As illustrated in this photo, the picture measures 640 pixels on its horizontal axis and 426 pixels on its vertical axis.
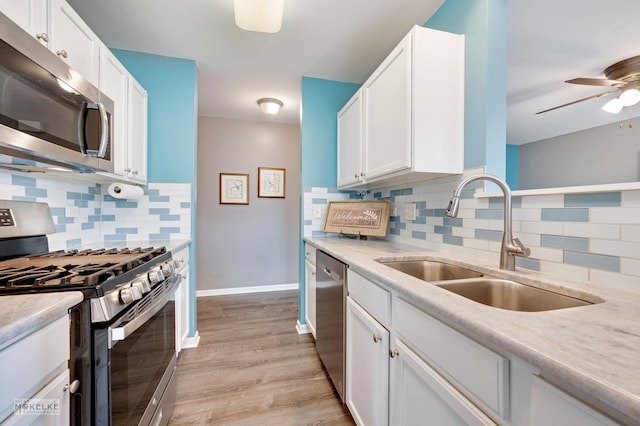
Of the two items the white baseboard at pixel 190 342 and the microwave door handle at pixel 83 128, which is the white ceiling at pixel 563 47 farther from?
the white baseboard at pixel 190 342

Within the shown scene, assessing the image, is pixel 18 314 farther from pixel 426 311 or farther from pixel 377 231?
pixel 377 231

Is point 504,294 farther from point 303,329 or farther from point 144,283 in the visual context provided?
point 303,329

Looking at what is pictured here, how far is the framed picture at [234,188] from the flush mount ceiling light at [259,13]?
2.16 meters

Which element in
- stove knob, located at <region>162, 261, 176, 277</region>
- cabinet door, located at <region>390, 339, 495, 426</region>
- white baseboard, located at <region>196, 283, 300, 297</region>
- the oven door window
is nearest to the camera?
cabinet door, located at <region>390, 339, 495, 426</region>

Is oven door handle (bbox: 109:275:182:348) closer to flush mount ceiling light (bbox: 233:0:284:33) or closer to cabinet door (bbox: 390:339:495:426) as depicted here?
cabinet door (bbox: 390:339:495:426)

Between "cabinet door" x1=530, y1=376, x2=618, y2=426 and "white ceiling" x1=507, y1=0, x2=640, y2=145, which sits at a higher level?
"white ceiling" x1=507, y1=0, x2=640, y2=145

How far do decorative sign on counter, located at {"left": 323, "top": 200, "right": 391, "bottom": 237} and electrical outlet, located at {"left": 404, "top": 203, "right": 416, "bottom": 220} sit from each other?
139 mm

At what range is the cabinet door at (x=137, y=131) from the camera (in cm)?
182

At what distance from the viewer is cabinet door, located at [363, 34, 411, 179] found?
1417 millimetres

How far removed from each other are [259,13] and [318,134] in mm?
1163

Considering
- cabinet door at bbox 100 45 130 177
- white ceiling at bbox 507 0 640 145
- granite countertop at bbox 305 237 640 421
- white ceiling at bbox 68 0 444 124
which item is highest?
white ceiling at bbox 507 0 640 145

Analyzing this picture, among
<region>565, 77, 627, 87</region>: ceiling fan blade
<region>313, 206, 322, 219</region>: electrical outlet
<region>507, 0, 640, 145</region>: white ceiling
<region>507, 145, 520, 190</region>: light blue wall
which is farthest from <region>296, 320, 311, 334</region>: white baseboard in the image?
<region>507, 145, 520, 190</region>: light blue wall

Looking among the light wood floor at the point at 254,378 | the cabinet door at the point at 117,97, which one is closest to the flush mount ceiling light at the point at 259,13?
the cabinet door at the point at 117,97

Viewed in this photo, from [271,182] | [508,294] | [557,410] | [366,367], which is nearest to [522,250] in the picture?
[508,294]
